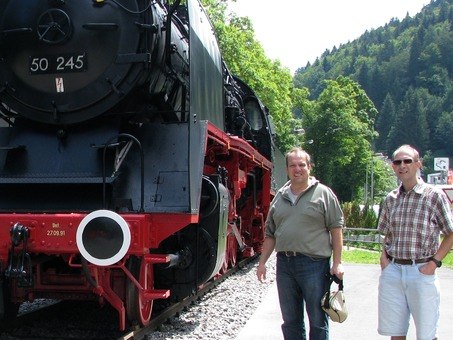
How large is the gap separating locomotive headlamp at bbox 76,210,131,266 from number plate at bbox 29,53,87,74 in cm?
159

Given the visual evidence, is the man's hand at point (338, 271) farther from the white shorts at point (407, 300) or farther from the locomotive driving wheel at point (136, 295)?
the locomotive driving wheel at point (136, 295)

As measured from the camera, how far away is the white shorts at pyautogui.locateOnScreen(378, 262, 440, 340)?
3.59m

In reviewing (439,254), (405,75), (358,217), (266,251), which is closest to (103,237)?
(266,251)

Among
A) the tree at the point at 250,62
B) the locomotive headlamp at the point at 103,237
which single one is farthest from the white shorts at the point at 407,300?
the tree at the point at 250,62

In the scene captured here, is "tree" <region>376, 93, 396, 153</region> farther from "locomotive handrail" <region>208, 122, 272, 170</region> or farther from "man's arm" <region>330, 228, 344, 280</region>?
"man's arm" <region>330, 228, 344, 280</region>

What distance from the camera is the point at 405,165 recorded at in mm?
3699

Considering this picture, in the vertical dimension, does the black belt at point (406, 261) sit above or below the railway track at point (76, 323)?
Answer: above

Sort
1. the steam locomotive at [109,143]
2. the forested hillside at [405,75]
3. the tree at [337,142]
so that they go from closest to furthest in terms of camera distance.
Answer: the steam locomotive at [109,143] < the tree at [337,142] < the forested hillside at [405,75]

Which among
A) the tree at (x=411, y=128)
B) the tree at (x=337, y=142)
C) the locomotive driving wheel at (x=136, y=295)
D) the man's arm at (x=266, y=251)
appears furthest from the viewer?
the tree at (x=411, y=128)

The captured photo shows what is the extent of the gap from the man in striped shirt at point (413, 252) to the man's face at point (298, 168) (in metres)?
0.58

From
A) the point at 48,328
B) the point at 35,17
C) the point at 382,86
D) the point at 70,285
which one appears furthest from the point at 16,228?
the point at 382,86

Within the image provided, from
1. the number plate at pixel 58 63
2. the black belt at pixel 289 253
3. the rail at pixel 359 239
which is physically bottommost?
the rail at pixel 359 239

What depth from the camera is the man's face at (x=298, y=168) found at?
3898 millimetres

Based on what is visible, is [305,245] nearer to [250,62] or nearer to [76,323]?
[76,323]
